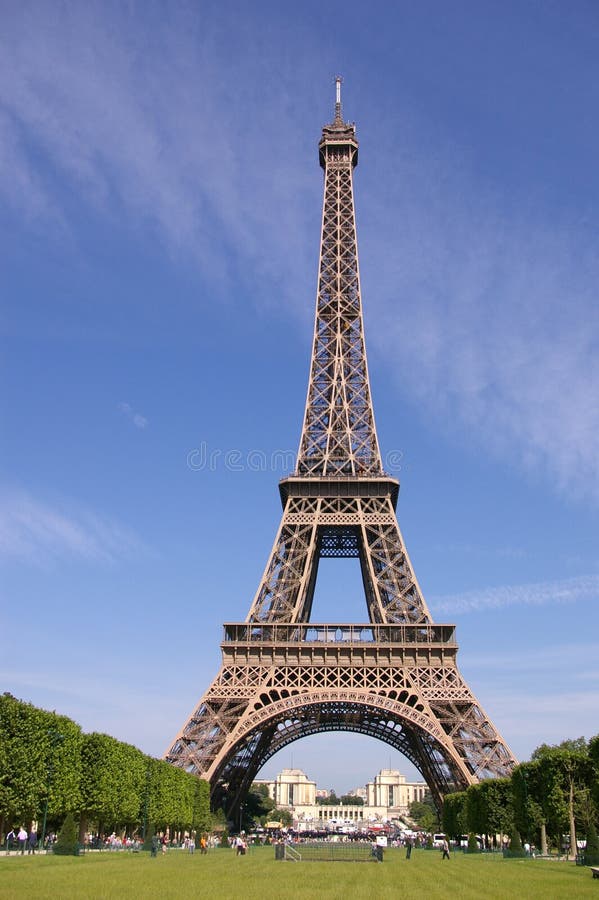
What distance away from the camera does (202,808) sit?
177 feet

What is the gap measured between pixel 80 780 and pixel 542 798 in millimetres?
24920

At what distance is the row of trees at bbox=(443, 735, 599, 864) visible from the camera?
43.7 metres

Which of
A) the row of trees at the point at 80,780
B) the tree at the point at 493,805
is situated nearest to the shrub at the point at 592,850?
the tree at the point at 493,805

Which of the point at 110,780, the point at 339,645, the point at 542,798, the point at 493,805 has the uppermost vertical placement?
the point at 339,645

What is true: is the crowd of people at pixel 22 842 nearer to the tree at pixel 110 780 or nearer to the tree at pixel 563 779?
the tree at pixel 110 780

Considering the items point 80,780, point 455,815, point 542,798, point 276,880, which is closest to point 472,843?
point 455,815

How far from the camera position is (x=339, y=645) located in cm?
5716

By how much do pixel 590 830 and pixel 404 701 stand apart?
22.4 m

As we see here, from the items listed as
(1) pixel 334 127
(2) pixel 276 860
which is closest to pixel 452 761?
(2) pixel 276 860

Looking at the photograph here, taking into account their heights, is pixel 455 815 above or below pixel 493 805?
below

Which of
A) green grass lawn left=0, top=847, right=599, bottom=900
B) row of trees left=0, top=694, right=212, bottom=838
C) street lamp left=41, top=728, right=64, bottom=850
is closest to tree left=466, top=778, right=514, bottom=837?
green grass lawn left=0, top=847, right=599, bottom=900

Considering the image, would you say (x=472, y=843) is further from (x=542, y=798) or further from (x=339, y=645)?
(x=339, y=645)

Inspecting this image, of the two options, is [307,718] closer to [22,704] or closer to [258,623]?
[258,623]

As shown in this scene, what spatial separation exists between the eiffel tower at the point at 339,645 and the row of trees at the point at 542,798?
2714 millimetres
